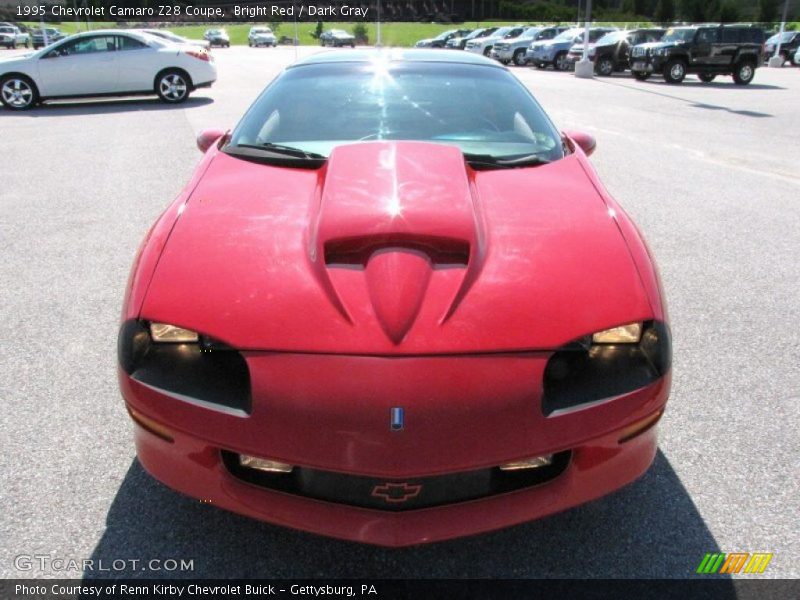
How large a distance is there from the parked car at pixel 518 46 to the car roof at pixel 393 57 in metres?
26.3

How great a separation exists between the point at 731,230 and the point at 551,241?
409 centimetres

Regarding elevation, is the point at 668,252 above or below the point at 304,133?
below

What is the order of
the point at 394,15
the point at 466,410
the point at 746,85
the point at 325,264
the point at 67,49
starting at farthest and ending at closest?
the point at 394,15 → the point at 746,85 → the point at 67,49 → the point at 325,264 → the point at 466,410

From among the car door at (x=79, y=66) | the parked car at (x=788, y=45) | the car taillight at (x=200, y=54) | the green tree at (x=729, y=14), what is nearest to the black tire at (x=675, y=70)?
the parked car at (x=788, y=45)

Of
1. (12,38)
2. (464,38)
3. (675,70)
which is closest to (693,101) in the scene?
(675,70)

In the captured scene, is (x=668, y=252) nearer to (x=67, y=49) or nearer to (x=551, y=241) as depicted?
(x=551, y=241)

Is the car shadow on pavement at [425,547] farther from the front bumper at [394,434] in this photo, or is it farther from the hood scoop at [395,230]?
the hood scoop at [395,230]

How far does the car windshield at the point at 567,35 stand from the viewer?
89.9ft

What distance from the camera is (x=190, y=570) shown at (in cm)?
210

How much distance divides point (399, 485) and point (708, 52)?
2174 cm

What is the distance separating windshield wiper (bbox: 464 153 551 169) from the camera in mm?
2872

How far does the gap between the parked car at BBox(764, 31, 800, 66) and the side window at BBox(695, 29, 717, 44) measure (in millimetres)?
12321

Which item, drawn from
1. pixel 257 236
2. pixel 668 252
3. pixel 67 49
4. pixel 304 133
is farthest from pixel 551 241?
pixel 67 49

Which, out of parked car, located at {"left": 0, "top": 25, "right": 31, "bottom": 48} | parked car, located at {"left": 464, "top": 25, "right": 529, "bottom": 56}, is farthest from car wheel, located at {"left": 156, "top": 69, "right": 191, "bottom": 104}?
parked car, located at {"left": 0, "top": 25, "right": 31, "bottom": 48}
